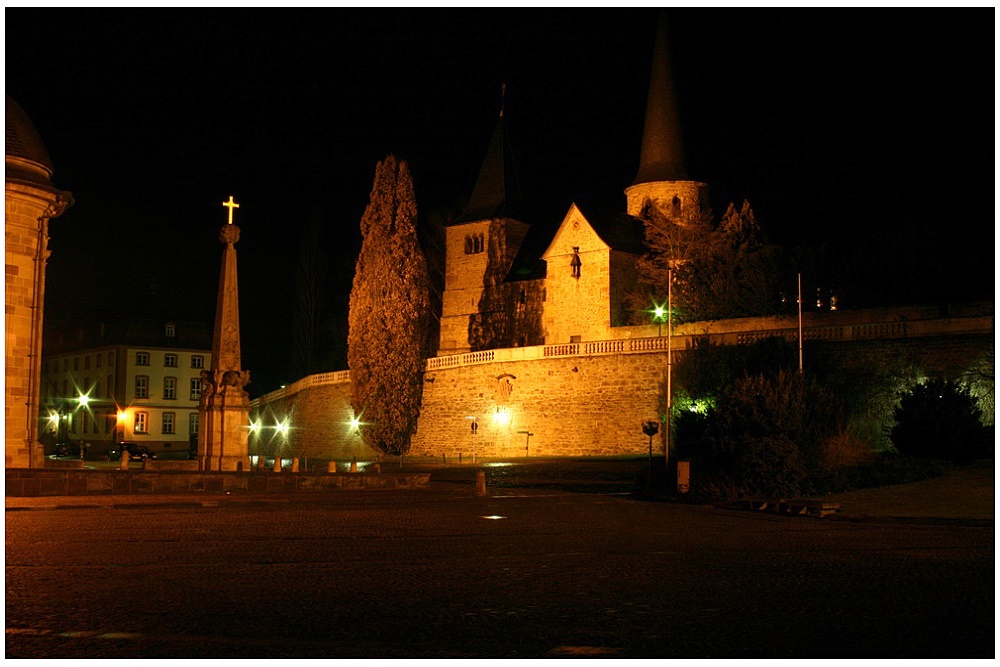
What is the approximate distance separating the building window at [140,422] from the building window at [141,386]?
62.1 inches

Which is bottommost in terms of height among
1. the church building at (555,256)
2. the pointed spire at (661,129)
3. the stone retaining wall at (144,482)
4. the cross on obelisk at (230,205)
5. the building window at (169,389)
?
the stone retaining wall at (144,482)

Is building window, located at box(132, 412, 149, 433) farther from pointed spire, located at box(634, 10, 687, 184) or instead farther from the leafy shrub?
the leafy shrub

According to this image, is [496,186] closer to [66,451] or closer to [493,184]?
[493,184]

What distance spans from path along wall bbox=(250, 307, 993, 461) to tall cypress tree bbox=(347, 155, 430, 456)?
1870 millimetres

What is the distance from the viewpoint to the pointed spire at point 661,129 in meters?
67.2

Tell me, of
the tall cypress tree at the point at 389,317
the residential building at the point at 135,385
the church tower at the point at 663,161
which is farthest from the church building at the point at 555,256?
the residential building at the point at 135,385

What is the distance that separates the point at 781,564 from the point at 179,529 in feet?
29.6

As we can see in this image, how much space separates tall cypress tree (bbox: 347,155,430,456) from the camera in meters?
53.2

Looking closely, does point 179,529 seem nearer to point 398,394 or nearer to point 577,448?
point 577,448

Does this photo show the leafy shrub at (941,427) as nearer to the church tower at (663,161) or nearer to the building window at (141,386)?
the church tower at (663,161)

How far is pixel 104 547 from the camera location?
1348 cm

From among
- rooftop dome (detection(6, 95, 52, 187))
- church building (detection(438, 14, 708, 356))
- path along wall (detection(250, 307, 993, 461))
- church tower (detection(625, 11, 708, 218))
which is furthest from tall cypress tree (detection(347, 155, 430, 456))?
rooftop dome (detection(6, 95, 52, 187))

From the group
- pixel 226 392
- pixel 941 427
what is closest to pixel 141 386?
pixel 226 392

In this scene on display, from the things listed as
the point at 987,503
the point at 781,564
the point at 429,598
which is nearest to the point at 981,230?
the point at 987,503
